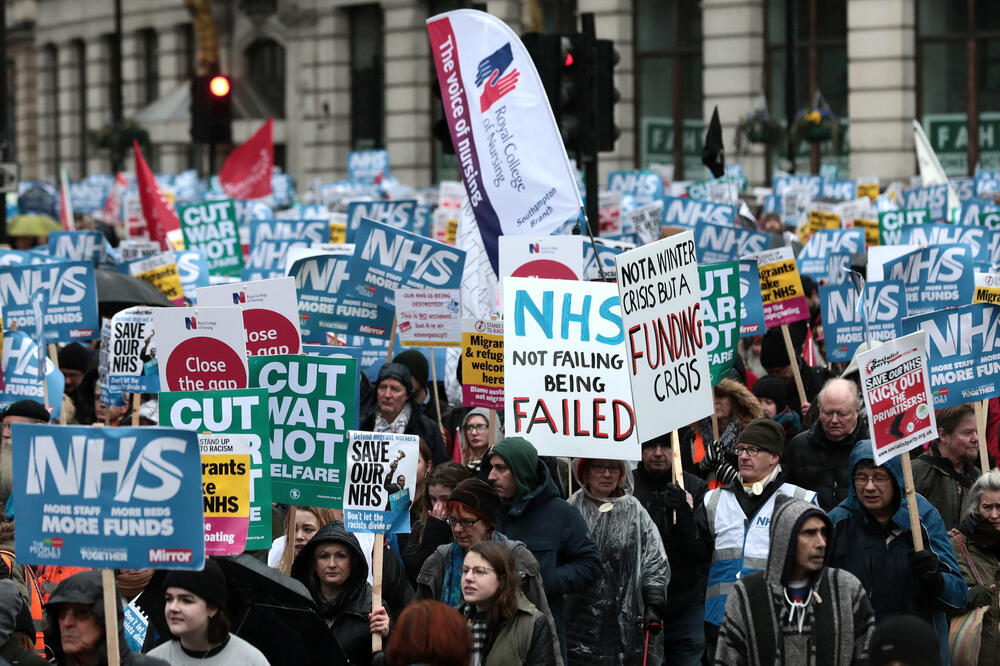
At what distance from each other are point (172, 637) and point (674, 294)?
3.10 meters

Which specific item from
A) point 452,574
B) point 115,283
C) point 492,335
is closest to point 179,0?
point 115,283

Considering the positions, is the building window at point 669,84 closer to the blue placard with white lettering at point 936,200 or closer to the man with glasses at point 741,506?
the blue placard with white lettering at point 936,200

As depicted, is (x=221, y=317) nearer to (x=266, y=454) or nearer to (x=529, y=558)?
(x=266, y=454)

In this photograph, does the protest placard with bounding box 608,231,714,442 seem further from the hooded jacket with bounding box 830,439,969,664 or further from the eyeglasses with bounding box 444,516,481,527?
the eyeglasses with bounding box 444,516,481,527

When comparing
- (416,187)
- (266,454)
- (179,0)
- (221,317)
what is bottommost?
(266,454)

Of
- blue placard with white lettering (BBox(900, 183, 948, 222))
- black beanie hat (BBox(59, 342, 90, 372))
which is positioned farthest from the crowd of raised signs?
blue placard with white lettering (BBox(900, 183, 948, 222))

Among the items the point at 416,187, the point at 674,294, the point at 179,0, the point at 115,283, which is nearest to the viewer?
the point at 674,294

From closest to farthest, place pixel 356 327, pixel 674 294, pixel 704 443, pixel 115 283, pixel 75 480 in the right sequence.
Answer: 1. pixel 75 480
2. pixel 674 294
3. pixel 704 443
4. pixel 356 327
5. pixel 115 283

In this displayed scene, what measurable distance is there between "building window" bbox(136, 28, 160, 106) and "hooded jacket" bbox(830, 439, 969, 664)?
151ft

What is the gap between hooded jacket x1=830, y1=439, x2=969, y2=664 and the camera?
762 cm

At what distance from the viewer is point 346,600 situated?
7359 mm

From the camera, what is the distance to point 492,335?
10.7 metres

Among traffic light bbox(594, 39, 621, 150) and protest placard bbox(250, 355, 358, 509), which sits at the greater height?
traffic light bbox(594, 39, 621, 150)

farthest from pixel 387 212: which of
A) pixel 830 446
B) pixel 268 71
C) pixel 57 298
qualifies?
pixel 268 71
